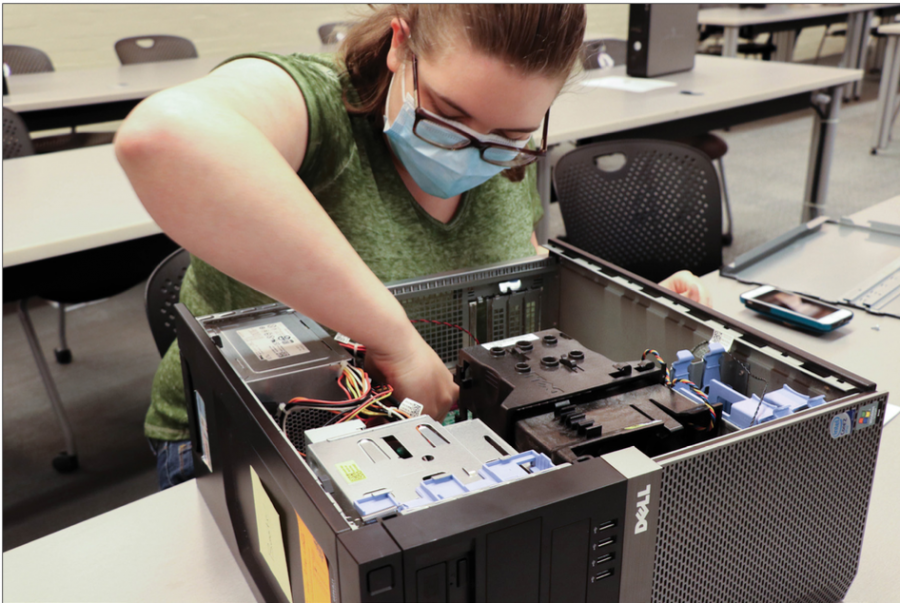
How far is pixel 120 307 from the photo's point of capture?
8.98ft

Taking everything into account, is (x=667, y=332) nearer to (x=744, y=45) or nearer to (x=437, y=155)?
(x=437, y=155)

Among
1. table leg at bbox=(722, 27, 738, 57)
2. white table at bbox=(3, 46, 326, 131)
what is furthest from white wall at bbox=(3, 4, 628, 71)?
table leg at bbox=(722, 27, 738, 57)

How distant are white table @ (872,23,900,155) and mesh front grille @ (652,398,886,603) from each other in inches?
168

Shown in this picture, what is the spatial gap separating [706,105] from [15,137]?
2104mm

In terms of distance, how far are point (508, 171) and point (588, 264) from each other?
0.99ft

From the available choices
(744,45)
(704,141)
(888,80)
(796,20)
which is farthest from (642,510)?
(744,45)

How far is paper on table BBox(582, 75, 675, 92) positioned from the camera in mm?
2479

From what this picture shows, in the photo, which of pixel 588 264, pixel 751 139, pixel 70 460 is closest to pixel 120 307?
pixel 70 460

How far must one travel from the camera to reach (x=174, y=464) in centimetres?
91

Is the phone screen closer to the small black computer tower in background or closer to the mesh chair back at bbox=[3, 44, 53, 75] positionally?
the small black computer tower in background

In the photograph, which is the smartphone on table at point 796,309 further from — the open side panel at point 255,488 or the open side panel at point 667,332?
the open side panel at point 255,488

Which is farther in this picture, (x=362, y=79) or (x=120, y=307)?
(x=120, y=307)

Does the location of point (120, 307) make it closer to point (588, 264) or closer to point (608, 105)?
point (608, 105)

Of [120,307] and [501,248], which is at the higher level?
[501,248]
